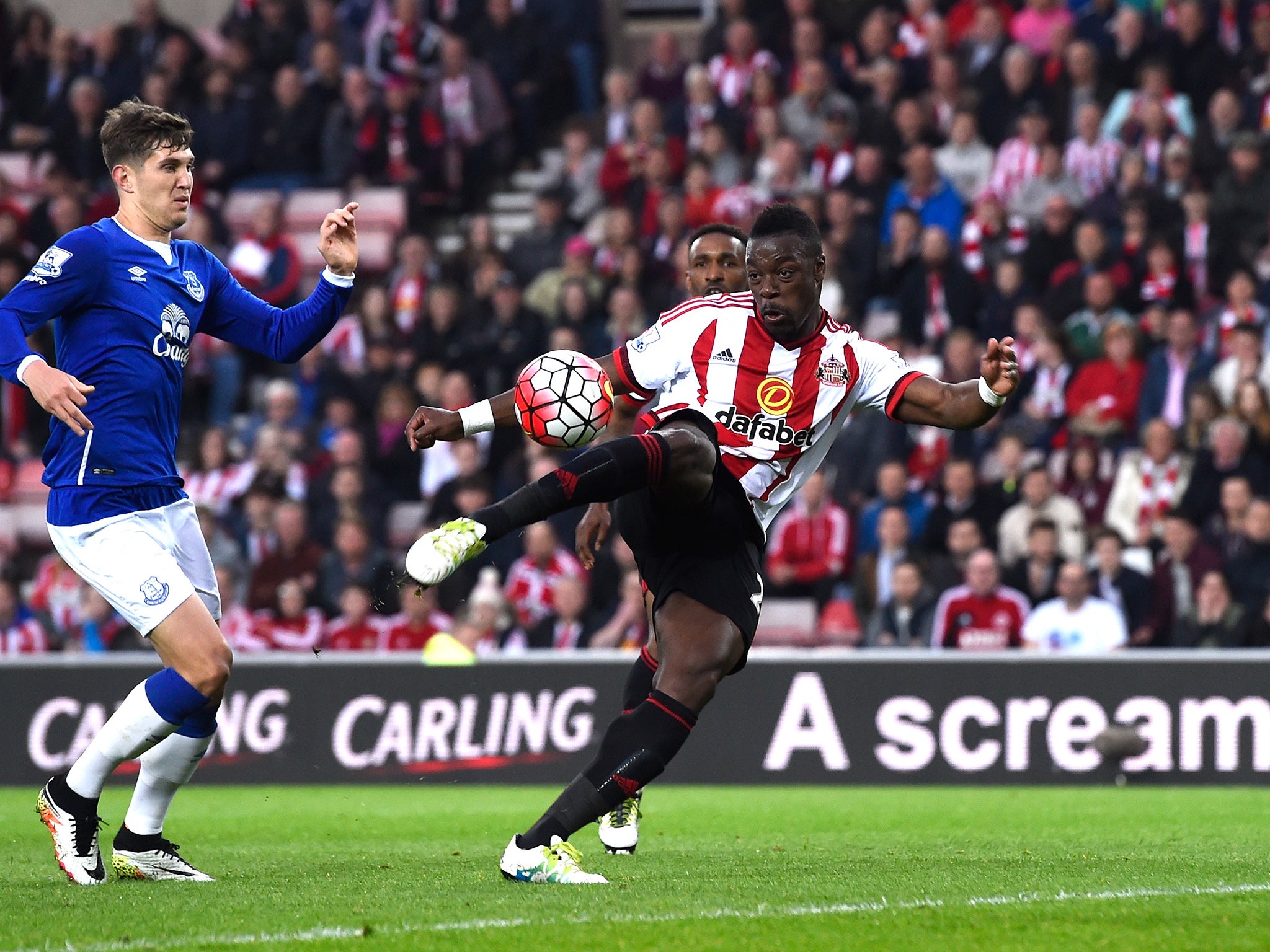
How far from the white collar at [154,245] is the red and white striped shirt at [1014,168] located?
10.4 m

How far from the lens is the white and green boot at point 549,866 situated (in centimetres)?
548

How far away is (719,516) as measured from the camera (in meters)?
6.07

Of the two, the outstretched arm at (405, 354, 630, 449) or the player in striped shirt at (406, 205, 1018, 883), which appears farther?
the outstretched arm at (405, 354, 630, 449)

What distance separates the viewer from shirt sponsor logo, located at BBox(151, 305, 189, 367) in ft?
20.1

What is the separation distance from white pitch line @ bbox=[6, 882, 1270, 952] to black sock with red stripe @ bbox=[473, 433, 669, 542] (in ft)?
4.07

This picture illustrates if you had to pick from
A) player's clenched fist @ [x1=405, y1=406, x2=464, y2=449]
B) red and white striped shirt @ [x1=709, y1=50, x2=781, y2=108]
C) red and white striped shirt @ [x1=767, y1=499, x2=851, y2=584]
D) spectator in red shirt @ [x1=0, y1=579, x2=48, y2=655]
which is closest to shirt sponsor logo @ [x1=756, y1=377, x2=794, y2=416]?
player's clenched fist @ [x1=405, y1=406, x2=464, y2=449]

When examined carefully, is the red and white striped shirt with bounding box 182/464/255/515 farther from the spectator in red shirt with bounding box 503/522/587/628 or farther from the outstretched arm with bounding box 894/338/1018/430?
the outstretched arm with bounding box 894/338/1018/430

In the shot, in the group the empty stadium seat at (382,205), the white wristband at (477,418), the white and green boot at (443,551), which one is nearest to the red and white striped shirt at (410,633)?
the empty stadium seat at (382,205)

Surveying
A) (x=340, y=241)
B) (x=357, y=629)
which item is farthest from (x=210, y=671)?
(x=357, y=629)

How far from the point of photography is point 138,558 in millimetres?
5887

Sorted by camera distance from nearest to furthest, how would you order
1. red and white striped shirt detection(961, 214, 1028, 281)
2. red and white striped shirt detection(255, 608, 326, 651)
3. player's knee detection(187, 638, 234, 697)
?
1. player's knee detection(187, 638, 234, 697)
2. red and white striped shirt detection(255, 608, 326, 651)
3. red and white striped shirt detection(961, 214, 1028, 281)

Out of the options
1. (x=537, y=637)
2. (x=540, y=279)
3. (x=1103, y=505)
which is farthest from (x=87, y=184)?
(x=1103, y=505)

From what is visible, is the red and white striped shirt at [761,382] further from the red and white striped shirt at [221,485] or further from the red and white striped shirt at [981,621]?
the red and white striped shirt at [221,485]

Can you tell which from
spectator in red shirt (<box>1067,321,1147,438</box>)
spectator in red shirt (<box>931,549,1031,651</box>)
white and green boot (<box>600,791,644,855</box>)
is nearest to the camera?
white and green boot (<box>600,791,644,855</box>)
